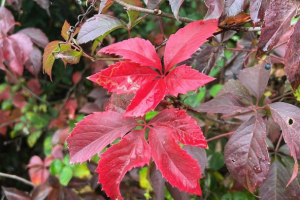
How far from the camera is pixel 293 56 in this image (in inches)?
17.5

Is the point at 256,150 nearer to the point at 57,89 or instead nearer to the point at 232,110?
the point at 232,110

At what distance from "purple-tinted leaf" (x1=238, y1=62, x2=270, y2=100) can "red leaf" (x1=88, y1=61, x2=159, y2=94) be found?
0.27 m

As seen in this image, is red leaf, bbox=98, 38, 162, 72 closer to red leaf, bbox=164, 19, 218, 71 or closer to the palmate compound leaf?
red leaf, bbox=164, 19, 218, 71

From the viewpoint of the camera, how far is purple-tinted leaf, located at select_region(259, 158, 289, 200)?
2.17ft

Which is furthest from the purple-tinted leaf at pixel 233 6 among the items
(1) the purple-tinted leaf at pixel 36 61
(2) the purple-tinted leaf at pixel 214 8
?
(1) the purple-tinted leaf at pixel 36 61

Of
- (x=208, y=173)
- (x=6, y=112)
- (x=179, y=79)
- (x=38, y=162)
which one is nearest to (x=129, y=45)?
(x=179, y=79)

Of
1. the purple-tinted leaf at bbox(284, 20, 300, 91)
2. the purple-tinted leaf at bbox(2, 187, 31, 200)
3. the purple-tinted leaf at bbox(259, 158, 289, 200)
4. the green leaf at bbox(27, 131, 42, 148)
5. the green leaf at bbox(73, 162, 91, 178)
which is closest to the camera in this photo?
the purple-tinted leaf at bbox(284, 20, 300, 91)

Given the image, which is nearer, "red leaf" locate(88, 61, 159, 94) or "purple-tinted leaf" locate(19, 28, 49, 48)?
"red leaf" locate(88, 61, 159, 94)

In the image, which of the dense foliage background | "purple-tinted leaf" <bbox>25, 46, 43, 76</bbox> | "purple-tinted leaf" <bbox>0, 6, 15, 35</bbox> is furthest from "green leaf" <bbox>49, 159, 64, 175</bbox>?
"purple-tinted leaf" <bbox>0, 6, 15, 35</bbox>

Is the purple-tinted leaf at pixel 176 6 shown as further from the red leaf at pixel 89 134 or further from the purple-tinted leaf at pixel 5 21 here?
the purple-tinted leaf at pixel 5 21

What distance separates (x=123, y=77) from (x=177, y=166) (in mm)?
169

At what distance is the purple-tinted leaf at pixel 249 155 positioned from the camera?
551 mm

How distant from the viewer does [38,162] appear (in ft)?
4.10

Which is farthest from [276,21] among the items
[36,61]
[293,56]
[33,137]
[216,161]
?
[33,137]
